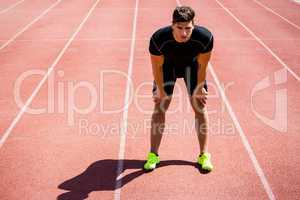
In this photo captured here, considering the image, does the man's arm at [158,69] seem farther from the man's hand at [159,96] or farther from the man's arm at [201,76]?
the man's arm at [201,76]

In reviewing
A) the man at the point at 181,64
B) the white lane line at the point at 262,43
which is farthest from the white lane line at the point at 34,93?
the white lane line at the point at 262,43

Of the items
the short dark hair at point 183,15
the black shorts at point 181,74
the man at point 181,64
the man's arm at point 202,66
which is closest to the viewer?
the short dark hair at point 183,15

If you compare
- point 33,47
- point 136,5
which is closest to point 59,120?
point 33,47

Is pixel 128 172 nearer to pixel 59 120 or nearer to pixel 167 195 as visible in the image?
pixel 167 195

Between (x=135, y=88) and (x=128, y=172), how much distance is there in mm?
2409

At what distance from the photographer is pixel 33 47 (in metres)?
8.70

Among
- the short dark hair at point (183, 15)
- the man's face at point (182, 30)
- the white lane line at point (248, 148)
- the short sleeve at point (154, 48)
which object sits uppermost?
the short dark hair at point (183, 15)

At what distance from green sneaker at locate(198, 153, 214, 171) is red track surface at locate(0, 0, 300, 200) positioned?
95 mm

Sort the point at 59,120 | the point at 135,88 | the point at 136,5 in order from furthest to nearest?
the point at 136,5
the point at 135,88
the point at 59,120

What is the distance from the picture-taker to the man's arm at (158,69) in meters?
3.64

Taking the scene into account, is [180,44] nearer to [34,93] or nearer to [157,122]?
[157,122]

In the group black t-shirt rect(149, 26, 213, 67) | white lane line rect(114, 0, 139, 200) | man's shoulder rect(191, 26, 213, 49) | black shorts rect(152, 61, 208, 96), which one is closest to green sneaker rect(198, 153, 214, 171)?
black shorts rect(152, 61, 208, 96)

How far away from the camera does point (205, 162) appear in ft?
13.9

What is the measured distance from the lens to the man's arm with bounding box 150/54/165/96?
11.9ft
